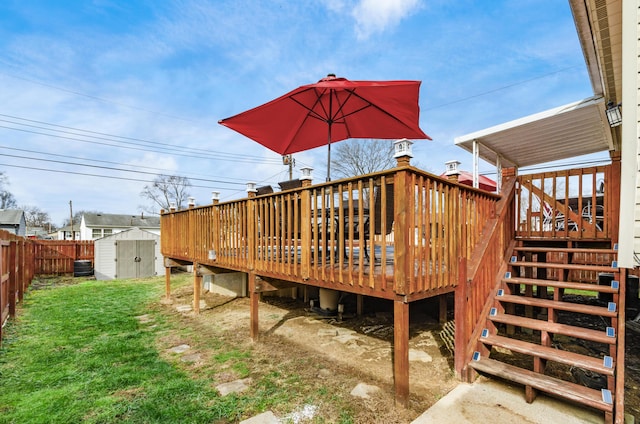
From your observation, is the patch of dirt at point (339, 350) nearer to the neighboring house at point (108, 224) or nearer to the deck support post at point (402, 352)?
the deck support post at point (402, 352)

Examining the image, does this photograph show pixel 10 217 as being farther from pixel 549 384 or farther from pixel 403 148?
pixel 549 384

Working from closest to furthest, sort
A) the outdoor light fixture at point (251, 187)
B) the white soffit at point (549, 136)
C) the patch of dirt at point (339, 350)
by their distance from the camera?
the patch of dirt at point (339, 350)
the white soffit at point (549, 136)
the outdoor light fixture at point (251, 187)

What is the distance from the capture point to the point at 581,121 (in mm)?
4430

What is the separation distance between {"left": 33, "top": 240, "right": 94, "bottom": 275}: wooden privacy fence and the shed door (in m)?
2.23

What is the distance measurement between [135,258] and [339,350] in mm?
11278

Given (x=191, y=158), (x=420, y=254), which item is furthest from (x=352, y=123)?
(x=191, y=158)

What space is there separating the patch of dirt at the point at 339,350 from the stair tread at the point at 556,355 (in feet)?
1.90

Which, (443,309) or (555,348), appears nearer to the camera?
(555,348)

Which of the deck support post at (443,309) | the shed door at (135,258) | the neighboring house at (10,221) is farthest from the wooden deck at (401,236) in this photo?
the neighboring house at (10,221)

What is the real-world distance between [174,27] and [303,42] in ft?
13.2

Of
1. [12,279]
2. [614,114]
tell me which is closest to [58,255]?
[12,279]

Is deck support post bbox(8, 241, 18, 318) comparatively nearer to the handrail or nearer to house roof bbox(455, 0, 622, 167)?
the handrail

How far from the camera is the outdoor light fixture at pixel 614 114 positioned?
3783 mm

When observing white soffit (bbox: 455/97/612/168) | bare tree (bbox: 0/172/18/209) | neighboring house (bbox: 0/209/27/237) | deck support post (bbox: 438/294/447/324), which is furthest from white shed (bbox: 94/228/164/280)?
bare tree (bbox: 0/172/18/209)
